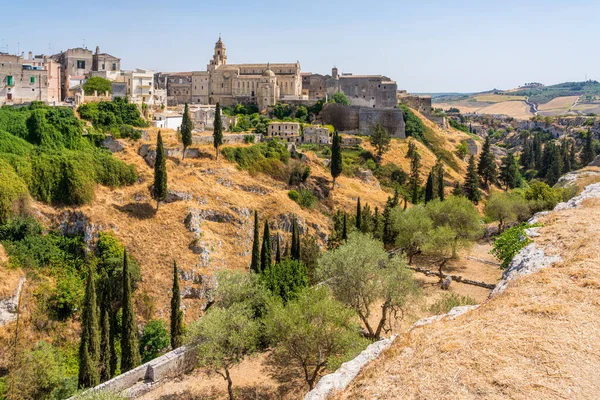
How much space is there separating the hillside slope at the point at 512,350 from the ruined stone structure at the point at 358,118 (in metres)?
62.5

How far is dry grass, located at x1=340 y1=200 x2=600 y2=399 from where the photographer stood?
27.6ft

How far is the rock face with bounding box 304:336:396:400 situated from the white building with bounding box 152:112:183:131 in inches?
1760

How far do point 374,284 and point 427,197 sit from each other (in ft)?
92.7

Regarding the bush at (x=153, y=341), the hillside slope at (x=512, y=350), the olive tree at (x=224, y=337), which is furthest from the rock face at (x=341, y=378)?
the bush at (x=153, y=341)

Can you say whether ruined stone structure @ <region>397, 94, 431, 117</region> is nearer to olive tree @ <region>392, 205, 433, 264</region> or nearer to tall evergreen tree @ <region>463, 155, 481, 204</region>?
tall evergreen tree @ <region>463, 155, 481, 204</region>

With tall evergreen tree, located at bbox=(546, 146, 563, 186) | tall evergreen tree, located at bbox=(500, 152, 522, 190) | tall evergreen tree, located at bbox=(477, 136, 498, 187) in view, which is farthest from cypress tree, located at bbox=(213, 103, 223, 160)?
tall evergreen tree, located at bbox=(546, 146, 563, 186)

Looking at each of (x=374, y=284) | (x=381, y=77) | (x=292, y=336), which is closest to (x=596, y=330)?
(x=292, y=336)

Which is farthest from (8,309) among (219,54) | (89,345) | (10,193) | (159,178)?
(219,54)

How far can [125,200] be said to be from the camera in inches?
1490

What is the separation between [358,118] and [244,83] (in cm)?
1839

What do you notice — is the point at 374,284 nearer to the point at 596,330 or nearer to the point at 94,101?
the point at 596,330

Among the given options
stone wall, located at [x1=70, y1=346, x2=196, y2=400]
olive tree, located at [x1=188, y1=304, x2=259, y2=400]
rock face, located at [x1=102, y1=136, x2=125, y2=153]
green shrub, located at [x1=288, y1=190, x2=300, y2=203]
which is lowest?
stone wall, located at [x1=70, y1=346, x2=196, y2=400]

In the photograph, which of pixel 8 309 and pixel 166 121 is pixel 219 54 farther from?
pixel 8 309

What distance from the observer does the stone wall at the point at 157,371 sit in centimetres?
1984
